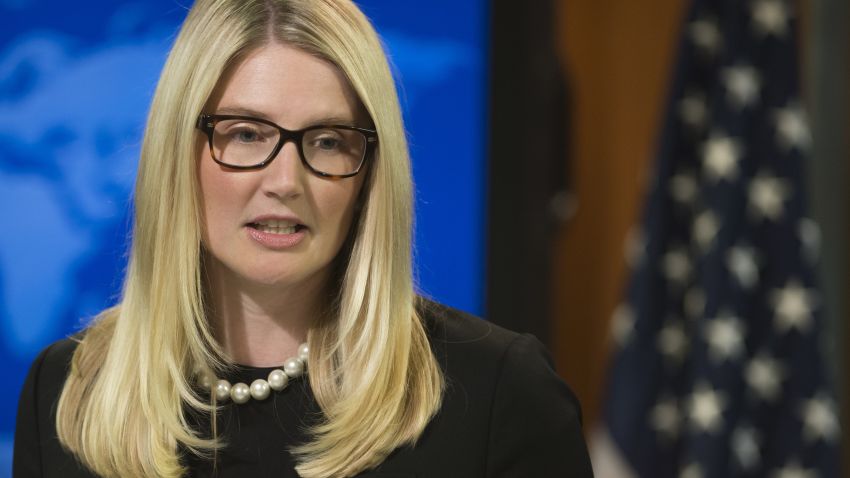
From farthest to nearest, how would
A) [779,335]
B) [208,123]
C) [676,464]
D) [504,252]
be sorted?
[676,464] < [779,335] < [504,252] < [208,123]

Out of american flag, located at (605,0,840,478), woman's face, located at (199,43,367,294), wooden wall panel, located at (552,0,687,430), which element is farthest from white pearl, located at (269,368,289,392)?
wooden wall panel, located at (552,0,687,430)

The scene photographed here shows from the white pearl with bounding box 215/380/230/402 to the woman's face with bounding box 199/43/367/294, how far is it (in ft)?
0.54

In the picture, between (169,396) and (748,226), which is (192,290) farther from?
(748,226)

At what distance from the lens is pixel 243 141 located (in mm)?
1383

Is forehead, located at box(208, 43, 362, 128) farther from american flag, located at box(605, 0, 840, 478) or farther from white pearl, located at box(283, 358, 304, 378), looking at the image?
american flag, located at box(605, 0, 840, 478)

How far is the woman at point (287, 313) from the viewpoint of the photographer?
1379 millimetres

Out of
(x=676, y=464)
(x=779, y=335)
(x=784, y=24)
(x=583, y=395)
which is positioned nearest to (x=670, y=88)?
(x=784, y=24)

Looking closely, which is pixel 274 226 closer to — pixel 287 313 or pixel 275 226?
pixel 275 226

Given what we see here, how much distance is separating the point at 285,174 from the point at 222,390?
0.34 m

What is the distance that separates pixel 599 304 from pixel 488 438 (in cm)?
347

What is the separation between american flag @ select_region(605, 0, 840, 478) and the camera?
323cm

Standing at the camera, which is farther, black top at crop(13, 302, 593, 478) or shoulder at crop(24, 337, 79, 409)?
Answer: shoulder at crop(24, 337, 79, 409)

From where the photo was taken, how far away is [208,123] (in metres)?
1.38

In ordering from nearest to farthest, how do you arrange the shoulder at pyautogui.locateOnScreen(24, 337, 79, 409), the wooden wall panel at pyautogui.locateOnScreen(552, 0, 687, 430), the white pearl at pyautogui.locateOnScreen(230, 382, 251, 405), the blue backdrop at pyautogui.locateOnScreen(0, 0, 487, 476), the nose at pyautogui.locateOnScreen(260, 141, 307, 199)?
the nose at pyautogui.locateOnScreen(260, 141, 307, 199) → the white pearl at pyautogui.locateOnScreen(230, 382, 251, 405) → the shoulder at pyautogui.locateOnScreen(24, 337, 79, 409) → the blue backdrop at pyautogui.locateOnScreen(0, 0, 487, 476) → the wooden wall panel at pyautogui.locateOnScreen(552, 0, 687, 430)
